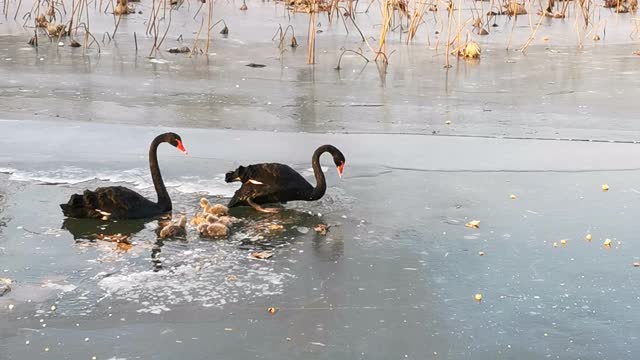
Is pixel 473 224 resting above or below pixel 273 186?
below

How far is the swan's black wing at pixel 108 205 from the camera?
256 inches

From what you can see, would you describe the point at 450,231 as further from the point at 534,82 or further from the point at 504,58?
the point at 504,58

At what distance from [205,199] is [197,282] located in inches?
52.5

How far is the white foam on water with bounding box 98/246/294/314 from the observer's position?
5297 mm

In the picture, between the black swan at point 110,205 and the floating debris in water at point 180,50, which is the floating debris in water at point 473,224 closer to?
the black swan at point 110,205

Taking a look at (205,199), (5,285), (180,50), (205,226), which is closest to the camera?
(5,285)

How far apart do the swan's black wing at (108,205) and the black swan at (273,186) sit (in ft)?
2.00

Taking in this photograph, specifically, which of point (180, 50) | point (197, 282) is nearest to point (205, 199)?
point (197, 282)

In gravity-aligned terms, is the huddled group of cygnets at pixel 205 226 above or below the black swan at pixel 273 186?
below

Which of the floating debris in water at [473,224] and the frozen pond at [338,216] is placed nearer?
the frozen pond at [338,216]

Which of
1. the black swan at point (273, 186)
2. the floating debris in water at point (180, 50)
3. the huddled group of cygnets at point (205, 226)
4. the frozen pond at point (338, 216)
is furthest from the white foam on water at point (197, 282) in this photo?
the floating debris in water at point (180, 50)

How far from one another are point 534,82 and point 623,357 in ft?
25.0

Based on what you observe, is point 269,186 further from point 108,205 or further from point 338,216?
point 108,205

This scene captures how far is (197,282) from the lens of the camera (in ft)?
18.2
